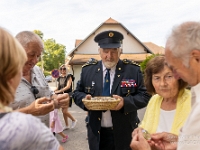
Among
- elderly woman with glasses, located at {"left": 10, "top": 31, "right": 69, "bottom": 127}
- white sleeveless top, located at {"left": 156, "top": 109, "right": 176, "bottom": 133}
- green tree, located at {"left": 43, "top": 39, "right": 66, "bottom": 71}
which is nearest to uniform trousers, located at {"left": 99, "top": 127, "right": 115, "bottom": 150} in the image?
elderly woman with glasses, located at {"left": 10, "top": 31, "right": 69, "bottom": 127}

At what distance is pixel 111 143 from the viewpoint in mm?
2771

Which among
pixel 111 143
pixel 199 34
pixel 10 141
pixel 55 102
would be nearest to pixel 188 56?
pixel 199 34

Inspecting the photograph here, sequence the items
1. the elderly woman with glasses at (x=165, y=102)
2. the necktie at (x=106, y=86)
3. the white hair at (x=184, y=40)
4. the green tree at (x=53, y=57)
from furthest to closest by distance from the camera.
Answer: the green tree at (x=53, y=57) < the necktie at (x=106, y=86) < the elderly woman with glasses at (x=165, y=102) < the white hair at (x=184, y=40)

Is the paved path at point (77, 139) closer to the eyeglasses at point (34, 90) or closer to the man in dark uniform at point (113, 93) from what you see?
the man in dark uniform at point (113, 93)

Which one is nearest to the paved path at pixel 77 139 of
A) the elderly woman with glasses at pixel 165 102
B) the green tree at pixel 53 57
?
the elderly woman with glasses at pixel 165 102

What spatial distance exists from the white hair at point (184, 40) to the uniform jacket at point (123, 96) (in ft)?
4.29

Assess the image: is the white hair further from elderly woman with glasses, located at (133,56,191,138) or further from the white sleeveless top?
the white sleeveless top

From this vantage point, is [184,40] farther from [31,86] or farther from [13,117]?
[31,86]

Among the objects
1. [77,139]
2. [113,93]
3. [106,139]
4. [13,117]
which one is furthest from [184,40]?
[77,139]

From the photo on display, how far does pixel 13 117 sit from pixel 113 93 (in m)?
1.86

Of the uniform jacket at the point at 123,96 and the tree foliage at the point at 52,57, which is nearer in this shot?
the uniform jacket at the point at 123,96

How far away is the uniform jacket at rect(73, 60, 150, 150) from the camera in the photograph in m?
2.66

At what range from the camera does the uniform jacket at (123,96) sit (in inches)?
105

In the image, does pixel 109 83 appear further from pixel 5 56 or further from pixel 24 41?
pixel 5 56
